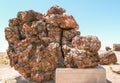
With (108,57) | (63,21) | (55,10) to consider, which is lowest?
(108,57)

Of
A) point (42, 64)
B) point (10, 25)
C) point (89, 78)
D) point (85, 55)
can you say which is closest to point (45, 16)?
point (10, 25)

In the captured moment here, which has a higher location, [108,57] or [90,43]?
[90,43]

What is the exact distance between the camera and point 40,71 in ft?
49.9

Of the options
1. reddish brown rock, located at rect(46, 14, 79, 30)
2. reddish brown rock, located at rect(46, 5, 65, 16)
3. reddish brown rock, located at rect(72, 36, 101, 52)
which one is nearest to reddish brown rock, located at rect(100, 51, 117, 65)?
reddish brown rock, located at rect(46, 14, 79, 30)

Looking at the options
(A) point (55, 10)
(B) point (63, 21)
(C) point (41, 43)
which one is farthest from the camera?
(A) point (55, 10)

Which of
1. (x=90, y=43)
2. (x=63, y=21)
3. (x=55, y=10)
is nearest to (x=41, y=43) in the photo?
(x=63, y=21)

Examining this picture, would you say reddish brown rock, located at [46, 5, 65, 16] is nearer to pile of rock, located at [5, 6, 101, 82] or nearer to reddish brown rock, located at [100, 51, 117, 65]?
pile of rock, located at [5, 6, 101, 82]

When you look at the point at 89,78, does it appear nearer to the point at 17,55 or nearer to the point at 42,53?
the point at 42,53

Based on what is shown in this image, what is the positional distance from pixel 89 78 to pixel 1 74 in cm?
993

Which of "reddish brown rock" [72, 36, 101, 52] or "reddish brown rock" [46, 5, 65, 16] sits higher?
"reddish brown rock" [46, 5, 65, 16]

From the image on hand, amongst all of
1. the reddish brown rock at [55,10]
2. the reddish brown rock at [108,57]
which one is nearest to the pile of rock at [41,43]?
the reddish brown rock at [55,10]

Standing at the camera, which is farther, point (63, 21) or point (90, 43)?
point (63, 21)

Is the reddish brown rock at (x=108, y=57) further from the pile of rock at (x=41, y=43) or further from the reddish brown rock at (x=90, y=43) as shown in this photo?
the reddish brown rock at (x=90, y=43)

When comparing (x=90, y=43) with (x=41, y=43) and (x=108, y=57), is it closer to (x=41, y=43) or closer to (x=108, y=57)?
(x=41, y=43)
